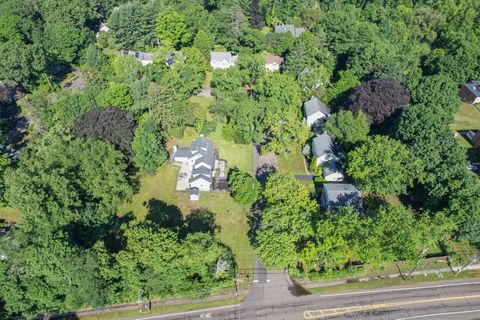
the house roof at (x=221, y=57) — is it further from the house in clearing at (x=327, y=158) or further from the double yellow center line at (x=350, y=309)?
the double yellow center line at (x=350, y=309)

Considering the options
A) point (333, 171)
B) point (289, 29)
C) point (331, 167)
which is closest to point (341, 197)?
point (333, 171)

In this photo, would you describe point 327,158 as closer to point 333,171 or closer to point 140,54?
point 333,171

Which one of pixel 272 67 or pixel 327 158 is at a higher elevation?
pixel 327 158

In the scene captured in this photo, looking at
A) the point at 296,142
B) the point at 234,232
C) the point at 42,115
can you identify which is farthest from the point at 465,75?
the point at 42,115

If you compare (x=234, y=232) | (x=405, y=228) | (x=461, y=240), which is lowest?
(x=234, y=232)

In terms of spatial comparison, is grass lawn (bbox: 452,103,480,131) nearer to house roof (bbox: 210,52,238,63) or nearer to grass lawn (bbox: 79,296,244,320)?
house roof (bbox: 210,52,238,63)

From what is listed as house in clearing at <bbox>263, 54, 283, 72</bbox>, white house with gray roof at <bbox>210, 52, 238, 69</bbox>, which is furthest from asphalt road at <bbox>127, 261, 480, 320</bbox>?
house in clearing at <bbox>263, 54, 283, 72</bbox>

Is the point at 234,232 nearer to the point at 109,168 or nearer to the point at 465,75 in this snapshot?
the point at 109,168
